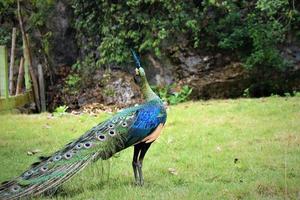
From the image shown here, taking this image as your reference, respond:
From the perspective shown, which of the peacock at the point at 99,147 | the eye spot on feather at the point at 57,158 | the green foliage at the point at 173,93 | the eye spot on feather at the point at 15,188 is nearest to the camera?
the eye spot on feather at the point at 15,188

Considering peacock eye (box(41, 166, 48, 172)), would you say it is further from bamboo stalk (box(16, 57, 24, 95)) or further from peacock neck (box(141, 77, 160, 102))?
bamboo stalk (box(16, 57, 24, 95))

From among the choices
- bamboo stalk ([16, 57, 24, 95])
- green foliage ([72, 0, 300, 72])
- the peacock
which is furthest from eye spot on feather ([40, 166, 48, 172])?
green foliage ([72, 0, 300, 72])

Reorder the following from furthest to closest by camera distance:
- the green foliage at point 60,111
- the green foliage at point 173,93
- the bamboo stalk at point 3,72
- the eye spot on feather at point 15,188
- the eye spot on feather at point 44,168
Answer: the green foliage at point 173,93 → the bamboo stalk at point 3,72 → the green foliage at point 60,111 → the eye spot on feather at point 44,168 → the eye spot on feather at point 15,188

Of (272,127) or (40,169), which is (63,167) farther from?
(272,127)

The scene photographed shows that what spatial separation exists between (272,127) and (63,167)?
16.0 ft

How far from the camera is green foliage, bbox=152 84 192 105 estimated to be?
1423cm

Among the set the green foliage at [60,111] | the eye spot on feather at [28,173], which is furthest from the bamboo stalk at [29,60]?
the eye spot on feather at [28,173]

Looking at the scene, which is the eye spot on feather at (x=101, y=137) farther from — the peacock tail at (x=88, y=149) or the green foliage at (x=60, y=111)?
the green foliage at (x=60, y=111)

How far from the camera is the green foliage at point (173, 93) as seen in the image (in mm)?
14227

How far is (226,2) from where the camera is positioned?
1417 centimetres

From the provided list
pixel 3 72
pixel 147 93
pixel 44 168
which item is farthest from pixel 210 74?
pixel 44 168

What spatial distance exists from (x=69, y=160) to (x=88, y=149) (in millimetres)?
242

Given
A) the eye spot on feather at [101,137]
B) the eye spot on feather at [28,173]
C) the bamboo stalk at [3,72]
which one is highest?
the eye spot on feather at [101,137]

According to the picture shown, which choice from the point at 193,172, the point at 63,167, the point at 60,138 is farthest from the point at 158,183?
the point at 60,138
